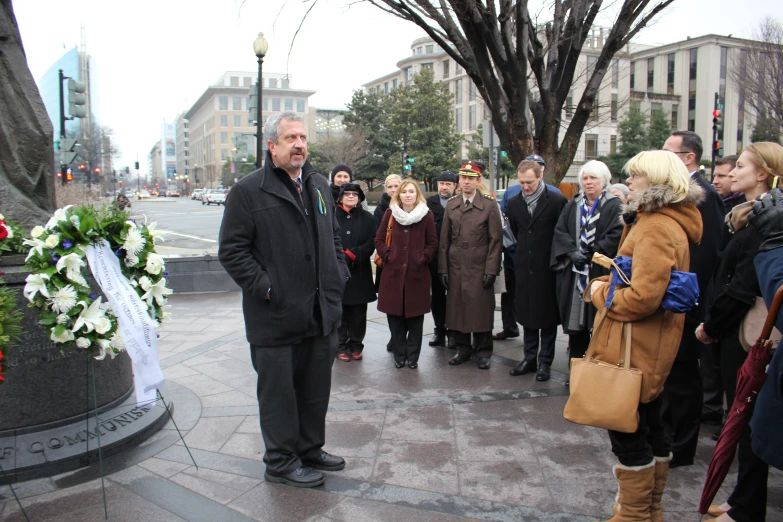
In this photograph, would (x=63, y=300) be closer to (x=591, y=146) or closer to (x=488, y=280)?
(x=488, y=280)

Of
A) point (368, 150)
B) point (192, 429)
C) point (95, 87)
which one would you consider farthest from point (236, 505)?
point (95, 87)

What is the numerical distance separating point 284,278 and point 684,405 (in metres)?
2.64

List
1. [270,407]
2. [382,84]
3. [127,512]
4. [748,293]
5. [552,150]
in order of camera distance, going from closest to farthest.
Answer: [748,293], [127,512], [270,407], [552,150], [382,84]

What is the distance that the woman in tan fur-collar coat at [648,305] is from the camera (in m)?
2.83

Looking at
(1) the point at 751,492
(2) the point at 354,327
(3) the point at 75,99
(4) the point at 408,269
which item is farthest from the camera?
(3) the point at 75,99

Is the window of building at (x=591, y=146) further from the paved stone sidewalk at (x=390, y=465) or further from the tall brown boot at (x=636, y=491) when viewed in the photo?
the tall brown boot at (x=636, y=491)

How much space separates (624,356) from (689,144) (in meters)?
2.30

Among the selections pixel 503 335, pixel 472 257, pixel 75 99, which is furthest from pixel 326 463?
pixel 75 99

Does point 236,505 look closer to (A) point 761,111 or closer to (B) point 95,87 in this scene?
(A) point 761,111

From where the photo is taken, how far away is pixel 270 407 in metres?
3.65

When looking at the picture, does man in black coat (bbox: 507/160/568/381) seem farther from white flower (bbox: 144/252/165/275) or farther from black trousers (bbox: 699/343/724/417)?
white flower (bbox: 144/252/165/275)

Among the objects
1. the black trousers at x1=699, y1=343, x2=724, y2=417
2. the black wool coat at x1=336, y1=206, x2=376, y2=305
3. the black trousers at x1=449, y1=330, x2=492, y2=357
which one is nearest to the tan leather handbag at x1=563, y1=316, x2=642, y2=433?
the black trousers at x1=699, y1=343, x2=724, y2=417

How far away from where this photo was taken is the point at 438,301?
22.5 feet

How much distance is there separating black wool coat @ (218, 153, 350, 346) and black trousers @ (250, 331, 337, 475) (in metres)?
0.14
